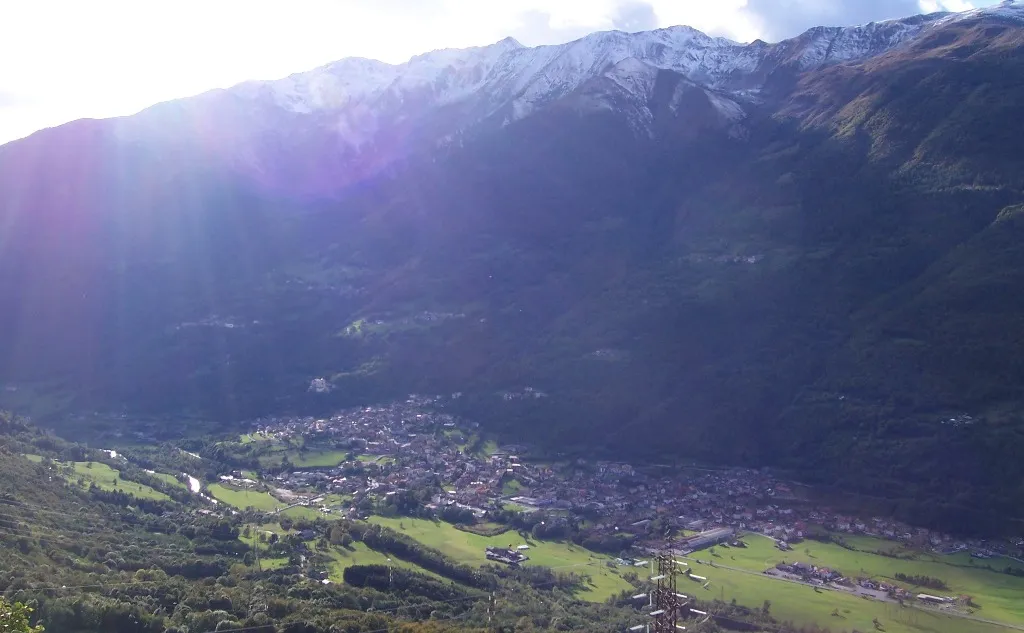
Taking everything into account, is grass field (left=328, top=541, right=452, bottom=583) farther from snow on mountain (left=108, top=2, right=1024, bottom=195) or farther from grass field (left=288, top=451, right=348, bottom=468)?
snow on mountain (left=108, top=2, right=1024, bottom=195)

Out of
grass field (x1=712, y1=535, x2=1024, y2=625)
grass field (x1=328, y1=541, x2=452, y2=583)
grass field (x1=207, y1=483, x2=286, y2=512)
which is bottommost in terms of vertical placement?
grass field (x1=712, y1=535, x2=1024, y2=625)

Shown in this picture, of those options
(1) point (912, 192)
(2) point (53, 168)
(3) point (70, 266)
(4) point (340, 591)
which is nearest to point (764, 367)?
(1) point (912, 192)

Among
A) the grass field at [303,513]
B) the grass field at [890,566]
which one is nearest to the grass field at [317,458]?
the grass field at [303,513]

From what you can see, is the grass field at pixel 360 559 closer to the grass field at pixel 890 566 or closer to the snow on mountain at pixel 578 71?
the grass field at pixel 890 566

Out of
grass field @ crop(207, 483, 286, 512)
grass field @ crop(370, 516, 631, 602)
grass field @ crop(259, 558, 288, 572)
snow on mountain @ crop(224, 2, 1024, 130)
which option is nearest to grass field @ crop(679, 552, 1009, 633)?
grass field @ crop(370, 516, 631, 602)

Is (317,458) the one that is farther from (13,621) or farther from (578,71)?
(578,71)

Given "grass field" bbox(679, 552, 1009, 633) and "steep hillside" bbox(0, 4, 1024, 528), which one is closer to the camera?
"grass field" bbox(679, 552, 1009, 633)
